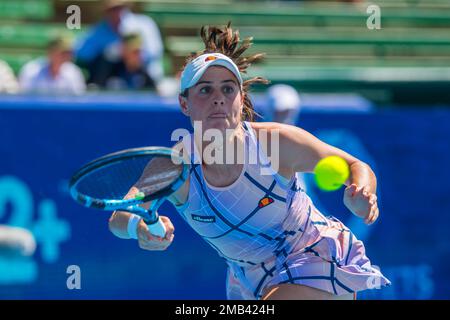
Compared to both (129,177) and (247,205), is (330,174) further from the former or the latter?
(129,177)

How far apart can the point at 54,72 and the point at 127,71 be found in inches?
24.2

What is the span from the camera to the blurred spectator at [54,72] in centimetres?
802

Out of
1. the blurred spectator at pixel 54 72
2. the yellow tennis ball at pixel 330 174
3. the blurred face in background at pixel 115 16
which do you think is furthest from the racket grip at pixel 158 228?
the blurred face in background at pixel 115 16

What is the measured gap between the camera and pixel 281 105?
701 cm

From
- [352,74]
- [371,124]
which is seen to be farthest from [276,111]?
[352,74]

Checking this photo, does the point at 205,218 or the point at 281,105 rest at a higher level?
the point at 281,105

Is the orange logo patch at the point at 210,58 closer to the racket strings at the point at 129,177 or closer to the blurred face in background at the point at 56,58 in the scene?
the racket strings at the point at 129,177

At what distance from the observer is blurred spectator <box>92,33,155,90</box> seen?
8148 millimetres

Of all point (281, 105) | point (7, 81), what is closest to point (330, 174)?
point (281, 105)

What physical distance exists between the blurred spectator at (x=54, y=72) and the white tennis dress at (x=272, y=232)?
3.71m

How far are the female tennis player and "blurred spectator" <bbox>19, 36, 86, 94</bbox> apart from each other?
3.65 metres

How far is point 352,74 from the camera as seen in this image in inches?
349
